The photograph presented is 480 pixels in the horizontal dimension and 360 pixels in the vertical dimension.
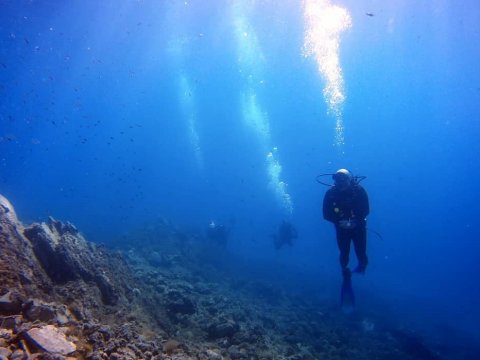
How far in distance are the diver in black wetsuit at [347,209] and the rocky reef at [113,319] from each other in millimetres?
2839

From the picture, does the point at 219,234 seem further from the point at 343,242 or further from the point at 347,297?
the point at 343,242

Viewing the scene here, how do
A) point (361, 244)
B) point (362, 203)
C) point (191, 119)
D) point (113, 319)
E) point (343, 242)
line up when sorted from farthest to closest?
point (191, 119)
point (343, 242)
point (361, 244)
point (362, 203)
point (113, 319)

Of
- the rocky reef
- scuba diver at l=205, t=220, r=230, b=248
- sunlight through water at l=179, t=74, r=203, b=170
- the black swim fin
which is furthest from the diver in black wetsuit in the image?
sunlight through water at l=179, t=74, r=203, b=170

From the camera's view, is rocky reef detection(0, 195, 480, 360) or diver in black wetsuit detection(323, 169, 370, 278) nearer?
rocky reef detection(0, 195, 480, 360)

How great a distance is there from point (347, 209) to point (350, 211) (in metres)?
0.09

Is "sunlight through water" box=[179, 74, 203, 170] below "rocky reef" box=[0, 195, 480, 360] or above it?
above

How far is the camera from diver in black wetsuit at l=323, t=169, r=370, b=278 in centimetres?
764

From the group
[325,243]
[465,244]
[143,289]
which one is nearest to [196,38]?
[143,289]

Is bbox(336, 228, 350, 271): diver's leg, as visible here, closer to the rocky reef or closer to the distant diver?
the rocky reef

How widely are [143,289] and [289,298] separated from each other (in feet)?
Answer: 31.3

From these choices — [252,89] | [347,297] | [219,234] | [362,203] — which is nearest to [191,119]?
[252,89]

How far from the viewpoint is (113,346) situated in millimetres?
3479

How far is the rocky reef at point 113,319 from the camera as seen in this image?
3385mm

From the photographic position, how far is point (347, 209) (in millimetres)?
7824
